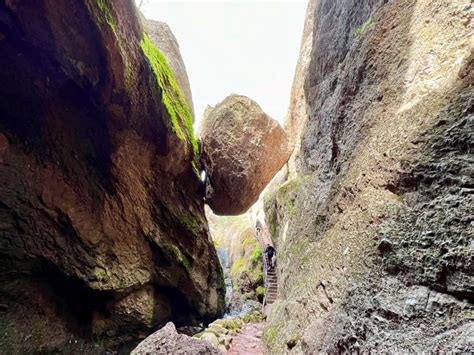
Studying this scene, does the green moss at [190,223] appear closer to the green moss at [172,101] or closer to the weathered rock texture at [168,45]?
the green moss at [172,101]

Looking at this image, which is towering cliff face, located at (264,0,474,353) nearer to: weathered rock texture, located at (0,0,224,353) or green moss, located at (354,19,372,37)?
green moss, located at (354,19,372,37)

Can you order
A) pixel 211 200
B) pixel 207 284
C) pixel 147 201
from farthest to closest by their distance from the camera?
pixel 211 200 → pixel 207 284 → pixel 147 201

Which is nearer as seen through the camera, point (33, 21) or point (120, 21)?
point (33, 21)

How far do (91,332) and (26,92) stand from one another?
522cm

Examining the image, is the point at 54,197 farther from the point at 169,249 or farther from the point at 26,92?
the point at 169,249

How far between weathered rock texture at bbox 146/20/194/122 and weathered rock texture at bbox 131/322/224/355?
10.5 metres

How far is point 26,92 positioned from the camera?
527 centimetres

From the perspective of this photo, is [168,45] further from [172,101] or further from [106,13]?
[106,13]

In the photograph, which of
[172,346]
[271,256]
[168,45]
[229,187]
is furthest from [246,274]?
[172,346]

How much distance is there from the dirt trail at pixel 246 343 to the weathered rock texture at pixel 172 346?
7.98 ft

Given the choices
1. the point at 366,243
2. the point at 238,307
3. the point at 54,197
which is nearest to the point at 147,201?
the point at 54,197

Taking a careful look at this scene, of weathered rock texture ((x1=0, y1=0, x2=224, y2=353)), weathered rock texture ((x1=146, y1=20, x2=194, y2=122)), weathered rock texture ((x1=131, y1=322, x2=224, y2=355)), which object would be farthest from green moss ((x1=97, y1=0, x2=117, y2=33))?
weathered rock texture ((x1=146, y1=20, x2=194, y2=122))

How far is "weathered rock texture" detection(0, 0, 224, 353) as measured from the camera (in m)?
4.67

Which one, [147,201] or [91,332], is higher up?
[147,201]
